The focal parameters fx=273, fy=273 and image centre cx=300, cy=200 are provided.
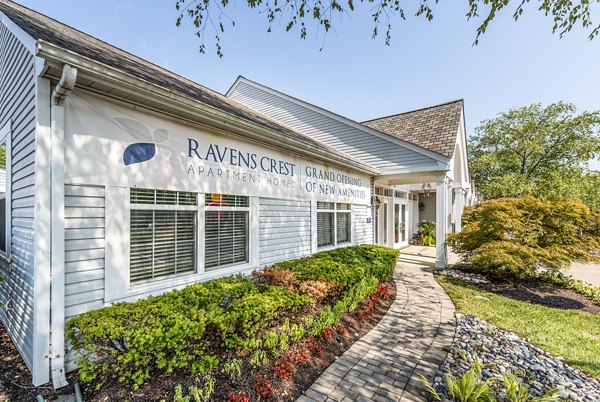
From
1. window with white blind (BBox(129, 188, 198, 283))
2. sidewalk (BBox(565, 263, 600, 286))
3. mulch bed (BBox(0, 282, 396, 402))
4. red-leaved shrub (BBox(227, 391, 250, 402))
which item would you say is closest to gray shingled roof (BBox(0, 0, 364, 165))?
window with white blind (BBox(129, 188, 198, 283))

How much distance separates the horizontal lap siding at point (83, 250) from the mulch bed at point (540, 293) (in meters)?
8.86

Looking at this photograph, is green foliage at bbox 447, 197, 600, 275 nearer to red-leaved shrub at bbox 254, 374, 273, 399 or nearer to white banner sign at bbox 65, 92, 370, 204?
white banner sign at bbox 65, 92, 370, 204

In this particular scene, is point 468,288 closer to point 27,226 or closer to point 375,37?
point 375,37

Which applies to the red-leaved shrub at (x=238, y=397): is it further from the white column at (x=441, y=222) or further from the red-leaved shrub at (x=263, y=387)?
the white column at (x=441, y=222)

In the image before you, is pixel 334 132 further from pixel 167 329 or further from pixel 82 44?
pixel 167 329

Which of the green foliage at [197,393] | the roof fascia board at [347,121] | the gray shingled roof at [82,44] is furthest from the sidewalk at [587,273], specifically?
the gray shingled roof at [82,44]

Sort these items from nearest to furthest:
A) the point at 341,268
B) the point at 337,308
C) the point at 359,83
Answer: the point at 337,308, the point at 341,268, the point at 359,83

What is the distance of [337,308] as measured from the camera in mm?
4824

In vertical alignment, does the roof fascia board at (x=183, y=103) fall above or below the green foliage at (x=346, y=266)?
above

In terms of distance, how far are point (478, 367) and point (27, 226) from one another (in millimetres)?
6061

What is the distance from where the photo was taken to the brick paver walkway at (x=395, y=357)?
10.5ft

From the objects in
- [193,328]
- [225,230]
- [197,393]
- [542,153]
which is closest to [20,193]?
[225,230]

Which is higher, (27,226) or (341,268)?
(27,226)

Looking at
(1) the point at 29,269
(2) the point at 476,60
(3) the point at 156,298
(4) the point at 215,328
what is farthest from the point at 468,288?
(1) the point at 29,269
